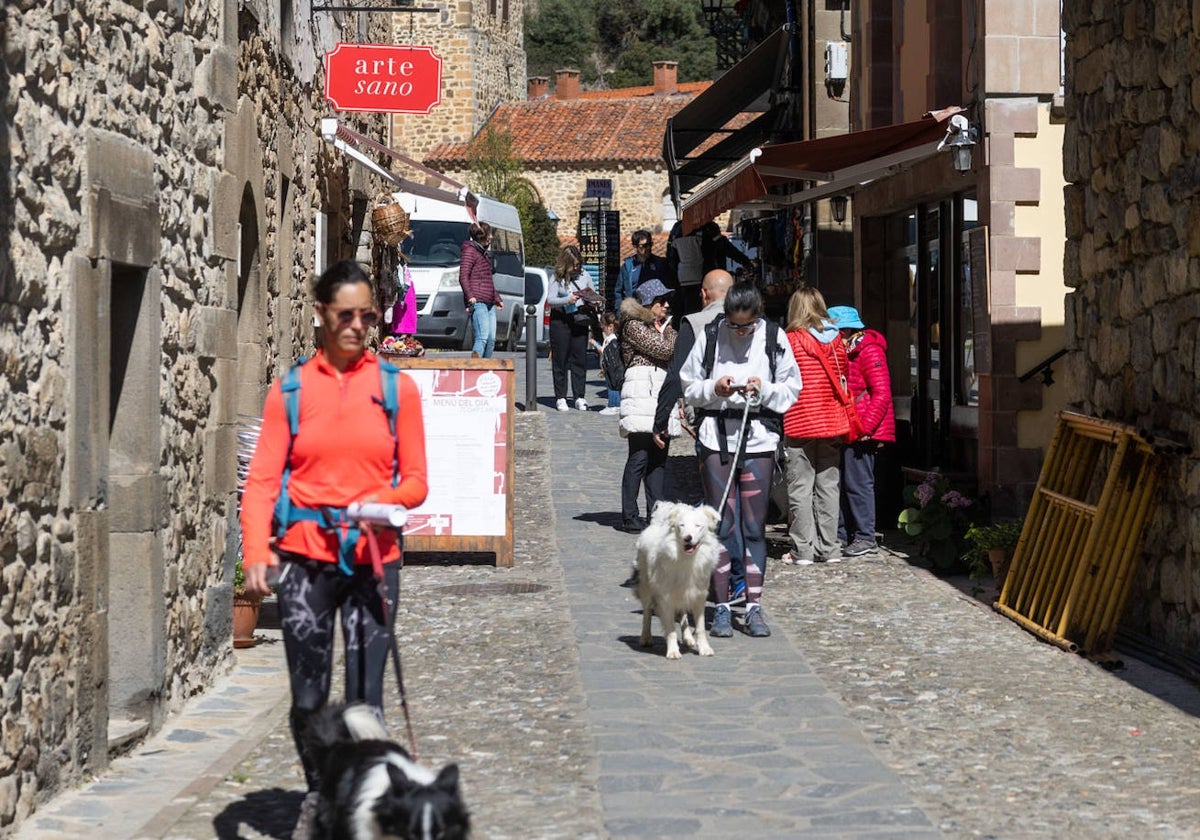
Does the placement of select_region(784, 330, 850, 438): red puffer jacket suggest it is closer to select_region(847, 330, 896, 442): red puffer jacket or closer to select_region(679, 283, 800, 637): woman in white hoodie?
select_region(847, 330, 896, 442): red puffer jacket

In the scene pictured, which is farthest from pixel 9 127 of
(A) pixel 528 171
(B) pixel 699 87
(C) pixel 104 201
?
(B) pixel 699 87

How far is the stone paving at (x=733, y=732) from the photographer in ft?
19.4

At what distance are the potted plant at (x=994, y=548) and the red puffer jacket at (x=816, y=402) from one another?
1.16 metres

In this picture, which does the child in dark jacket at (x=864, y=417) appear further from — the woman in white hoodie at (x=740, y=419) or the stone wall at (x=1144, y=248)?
the woman in white hoodie at (x=740, y=419)

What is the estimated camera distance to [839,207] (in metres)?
19.1

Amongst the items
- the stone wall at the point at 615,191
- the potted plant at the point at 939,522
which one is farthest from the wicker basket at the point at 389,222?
the stone wall at the point at 615,191

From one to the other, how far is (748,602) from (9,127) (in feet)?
16.3

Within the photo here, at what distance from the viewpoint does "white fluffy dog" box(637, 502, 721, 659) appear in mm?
8453

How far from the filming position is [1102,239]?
10023 mm

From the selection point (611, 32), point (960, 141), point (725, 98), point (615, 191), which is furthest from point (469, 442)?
point (611, 32)

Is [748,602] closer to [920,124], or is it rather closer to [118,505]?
[118,505]

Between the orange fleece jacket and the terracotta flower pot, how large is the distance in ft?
14.0

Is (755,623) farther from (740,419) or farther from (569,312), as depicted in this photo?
(569,312)

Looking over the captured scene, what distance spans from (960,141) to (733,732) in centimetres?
634
